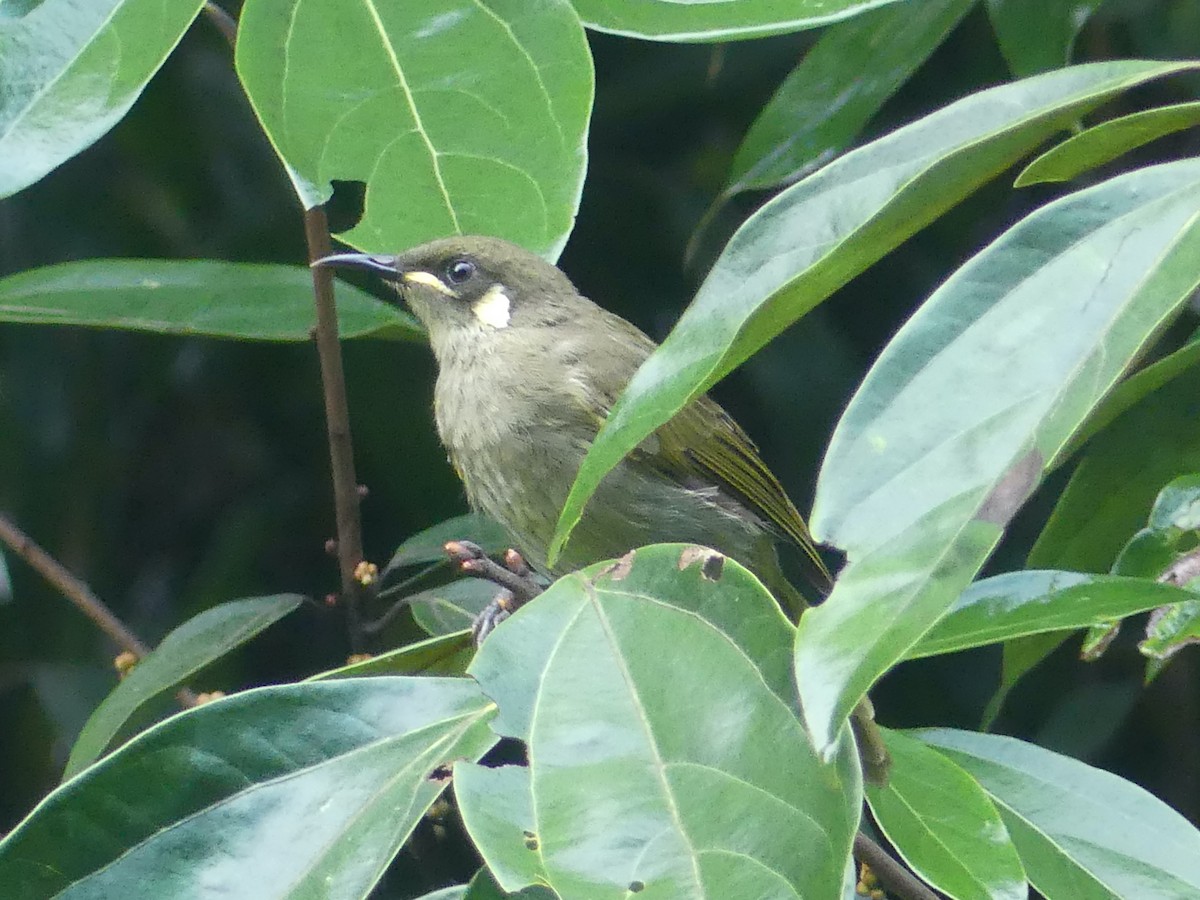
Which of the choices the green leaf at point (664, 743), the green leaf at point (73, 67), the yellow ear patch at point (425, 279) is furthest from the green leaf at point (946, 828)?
the yellow ear patch at point (425, 279)

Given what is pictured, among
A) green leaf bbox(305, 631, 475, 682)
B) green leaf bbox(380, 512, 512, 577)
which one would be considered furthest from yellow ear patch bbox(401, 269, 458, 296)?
green leaf bbox(305, 631, 475, 682)

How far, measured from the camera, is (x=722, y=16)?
176cm

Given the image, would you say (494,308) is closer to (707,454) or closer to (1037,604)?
(707,454)

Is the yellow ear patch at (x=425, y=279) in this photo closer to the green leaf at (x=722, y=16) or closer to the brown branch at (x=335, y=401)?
the brown branch at (x=335, y=401)

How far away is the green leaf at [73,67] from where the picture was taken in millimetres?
1816

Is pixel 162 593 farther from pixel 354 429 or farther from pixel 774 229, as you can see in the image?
pixel 774 229

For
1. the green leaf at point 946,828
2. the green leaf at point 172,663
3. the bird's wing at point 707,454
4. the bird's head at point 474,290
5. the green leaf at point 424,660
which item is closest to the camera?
the green leaf at point 946,828

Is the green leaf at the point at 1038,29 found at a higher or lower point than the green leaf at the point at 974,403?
higher

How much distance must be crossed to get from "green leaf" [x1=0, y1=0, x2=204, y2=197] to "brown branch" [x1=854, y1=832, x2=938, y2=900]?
1.23 metres

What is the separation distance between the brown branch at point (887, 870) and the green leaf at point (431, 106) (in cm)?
82

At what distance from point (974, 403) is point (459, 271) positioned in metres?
2.31

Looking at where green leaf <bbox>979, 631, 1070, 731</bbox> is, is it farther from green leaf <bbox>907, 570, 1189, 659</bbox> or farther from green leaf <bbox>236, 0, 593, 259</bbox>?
green leaf <bbox>236, 0, 593, 259</bbox>


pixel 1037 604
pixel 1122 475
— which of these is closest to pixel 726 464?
pixel 1122 475

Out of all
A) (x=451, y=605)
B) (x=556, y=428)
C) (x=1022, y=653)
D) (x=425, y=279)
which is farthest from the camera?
(x=425, y=279)
